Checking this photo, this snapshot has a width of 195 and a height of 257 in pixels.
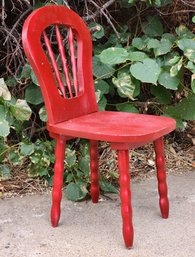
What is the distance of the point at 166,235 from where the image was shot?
82.4 inches

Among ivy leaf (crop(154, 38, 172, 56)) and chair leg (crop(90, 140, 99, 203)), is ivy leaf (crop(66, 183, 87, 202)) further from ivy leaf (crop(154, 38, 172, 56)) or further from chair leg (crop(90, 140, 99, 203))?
ivy leaf (crop(154, 38, 172, 56))

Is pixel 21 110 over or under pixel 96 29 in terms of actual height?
under

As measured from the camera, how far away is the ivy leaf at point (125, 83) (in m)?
2.68

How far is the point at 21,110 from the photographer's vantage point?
2457 millimetres

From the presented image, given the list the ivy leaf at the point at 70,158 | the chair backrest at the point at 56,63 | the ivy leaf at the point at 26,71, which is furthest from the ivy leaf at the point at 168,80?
the ivy leaf at the point at 26,71

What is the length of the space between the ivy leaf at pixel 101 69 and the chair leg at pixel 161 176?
2.33 feet

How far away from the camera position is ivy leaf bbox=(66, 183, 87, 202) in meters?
2.46

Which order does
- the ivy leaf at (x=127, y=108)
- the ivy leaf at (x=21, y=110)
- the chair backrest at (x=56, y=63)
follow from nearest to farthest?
the chair backrest at (x=56, y=63) < the ivy leaf at (x=21, y=110) < the ivy leaf at (x=127, y=108)

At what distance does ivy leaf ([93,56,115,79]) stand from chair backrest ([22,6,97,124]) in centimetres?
38

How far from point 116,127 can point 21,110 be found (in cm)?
68

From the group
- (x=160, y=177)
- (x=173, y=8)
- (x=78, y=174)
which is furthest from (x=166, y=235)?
(x=173, y=8)

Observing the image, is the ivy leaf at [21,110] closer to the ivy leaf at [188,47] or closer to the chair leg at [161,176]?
the chair leg at [161,176]

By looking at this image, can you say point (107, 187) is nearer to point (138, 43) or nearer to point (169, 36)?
point (138, 43)

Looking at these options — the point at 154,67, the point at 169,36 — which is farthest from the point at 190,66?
the point at 169,36
